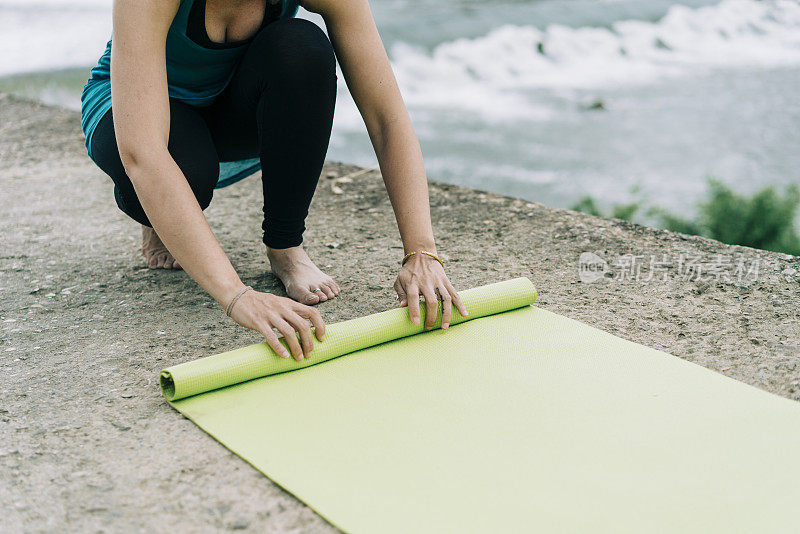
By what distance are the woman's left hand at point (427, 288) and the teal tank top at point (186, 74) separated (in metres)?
0.66

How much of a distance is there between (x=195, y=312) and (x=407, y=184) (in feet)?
1.96

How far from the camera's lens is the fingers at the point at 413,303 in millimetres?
1500

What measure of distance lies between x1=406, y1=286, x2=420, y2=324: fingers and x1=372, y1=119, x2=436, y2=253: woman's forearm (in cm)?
10

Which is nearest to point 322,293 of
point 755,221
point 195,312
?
point 195,312

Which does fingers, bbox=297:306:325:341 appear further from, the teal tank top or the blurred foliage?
the blurred foliage

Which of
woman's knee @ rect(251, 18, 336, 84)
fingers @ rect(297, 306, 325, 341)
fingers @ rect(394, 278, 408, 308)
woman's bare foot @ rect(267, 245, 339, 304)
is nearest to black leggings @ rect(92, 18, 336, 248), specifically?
woman's knee @ rect(251, 18, 336, 84)

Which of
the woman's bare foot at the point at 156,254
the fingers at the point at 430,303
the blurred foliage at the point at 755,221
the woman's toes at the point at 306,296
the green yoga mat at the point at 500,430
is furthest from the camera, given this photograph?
the blurred foliage at the point at 755,221

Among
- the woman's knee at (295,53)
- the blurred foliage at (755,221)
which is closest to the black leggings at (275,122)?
the woman's knee at (295,53)

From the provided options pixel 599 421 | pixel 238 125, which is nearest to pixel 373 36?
pixel 238 125

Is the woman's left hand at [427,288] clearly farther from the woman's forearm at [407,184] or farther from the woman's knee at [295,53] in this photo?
the woman's knee at [295,53]

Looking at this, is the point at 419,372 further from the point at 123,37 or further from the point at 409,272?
the point at 123,37

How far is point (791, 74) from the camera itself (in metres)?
9.89

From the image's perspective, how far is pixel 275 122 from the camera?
1.71 m

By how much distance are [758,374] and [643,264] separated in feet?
2.04
